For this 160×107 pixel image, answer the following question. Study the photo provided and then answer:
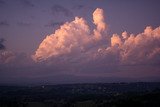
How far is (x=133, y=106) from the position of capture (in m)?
187

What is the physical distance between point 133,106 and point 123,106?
5.70 meters

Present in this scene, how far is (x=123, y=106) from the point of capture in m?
187
